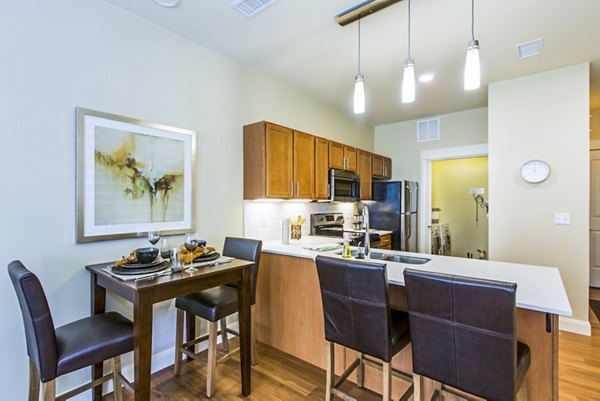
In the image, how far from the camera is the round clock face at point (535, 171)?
10.7 ft

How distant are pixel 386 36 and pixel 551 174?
→ 97.2 inches

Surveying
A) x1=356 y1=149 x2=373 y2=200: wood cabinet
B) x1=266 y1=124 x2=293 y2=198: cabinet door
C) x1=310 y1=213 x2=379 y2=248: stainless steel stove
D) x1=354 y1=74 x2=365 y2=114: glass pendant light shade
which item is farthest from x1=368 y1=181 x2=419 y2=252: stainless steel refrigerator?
x1=354 y1=74 x2=365 y2=114: glass pendant light shade

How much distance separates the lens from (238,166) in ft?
10.2

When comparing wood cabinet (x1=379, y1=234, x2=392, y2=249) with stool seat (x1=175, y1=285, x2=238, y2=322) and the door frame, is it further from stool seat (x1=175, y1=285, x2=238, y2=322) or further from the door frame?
stool seat (x1=175, y1=285, x2=238, y2=322)

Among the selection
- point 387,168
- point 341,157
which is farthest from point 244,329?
point 387,168

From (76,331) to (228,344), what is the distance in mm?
1342

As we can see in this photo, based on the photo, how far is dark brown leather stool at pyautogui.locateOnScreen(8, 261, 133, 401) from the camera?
1.38 meters

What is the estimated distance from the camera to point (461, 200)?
6215 mm

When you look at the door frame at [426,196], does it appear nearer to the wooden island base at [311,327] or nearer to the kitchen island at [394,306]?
the kitchen island at [394,306]

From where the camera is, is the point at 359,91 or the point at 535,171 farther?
the point at 535,171

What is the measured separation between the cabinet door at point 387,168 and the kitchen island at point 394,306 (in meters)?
2.90

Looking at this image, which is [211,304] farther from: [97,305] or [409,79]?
[409,79]

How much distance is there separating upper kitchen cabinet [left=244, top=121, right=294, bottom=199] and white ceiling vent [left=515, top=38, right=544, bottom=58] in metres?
2.38

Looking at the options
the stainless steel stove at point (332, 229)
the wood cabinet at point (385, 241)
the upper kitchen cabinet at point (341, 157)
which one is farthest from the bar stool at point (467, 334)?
the wood cabinet at point (385, 241)
